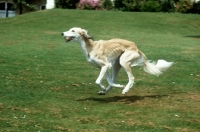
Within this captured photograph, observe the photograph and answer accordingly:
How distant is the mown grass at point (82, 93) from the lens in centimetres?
967

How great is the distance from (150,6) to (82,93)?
31696 mm

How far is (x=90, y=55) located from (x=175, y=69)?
5.32m

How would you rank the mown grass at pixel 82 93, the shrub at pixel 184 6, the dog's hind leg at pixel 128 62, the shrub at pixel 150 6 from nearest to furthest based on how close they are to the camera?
the mown grass at pixel 82 93, the dog's hind leg at pixel 128 62, the shrub at pixel 150 6, the shrub at pixel 184 6

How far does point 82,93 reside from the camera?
12.6 m

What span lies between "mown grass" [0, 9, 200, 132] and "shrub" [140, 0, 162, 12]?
18.1 metres

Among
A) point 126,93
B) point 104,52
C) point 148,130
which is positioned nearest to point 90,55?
point 104,52

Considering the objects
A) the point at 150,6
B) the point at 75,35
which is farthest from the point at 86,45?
the point at 150,6

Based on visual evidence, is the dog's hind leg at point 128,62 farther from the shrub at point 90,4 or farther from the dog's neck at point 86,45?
the shrub at point 90,4

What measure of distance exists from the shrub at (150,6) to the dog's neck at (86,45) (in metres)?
31.7

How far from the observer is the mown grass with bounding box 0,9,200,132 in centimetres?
967

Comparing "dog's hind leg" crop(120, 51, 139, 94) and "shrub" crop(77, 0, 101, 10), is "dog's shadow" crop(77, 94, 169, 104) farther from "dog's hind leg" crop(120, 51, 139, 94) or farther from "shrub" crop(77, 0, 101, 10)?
"shrub" crop(77, 0, 101, 10)

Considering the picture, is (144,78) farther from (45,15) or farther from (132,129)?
(45,15)

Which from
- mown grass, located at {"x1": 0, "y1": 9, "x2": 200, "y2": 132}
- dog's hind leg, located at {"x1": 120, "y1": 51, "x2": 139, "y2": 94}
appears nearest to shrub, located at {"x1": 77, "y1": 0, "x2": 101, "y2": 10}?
mown grass, located at {"x1": 0, "y1": 9, "x2": 200, "y2": 132}

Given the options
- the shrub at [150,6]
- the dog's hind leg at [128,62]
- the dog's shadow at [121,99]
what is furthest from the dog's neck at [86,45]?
the shrub at [150,6]
